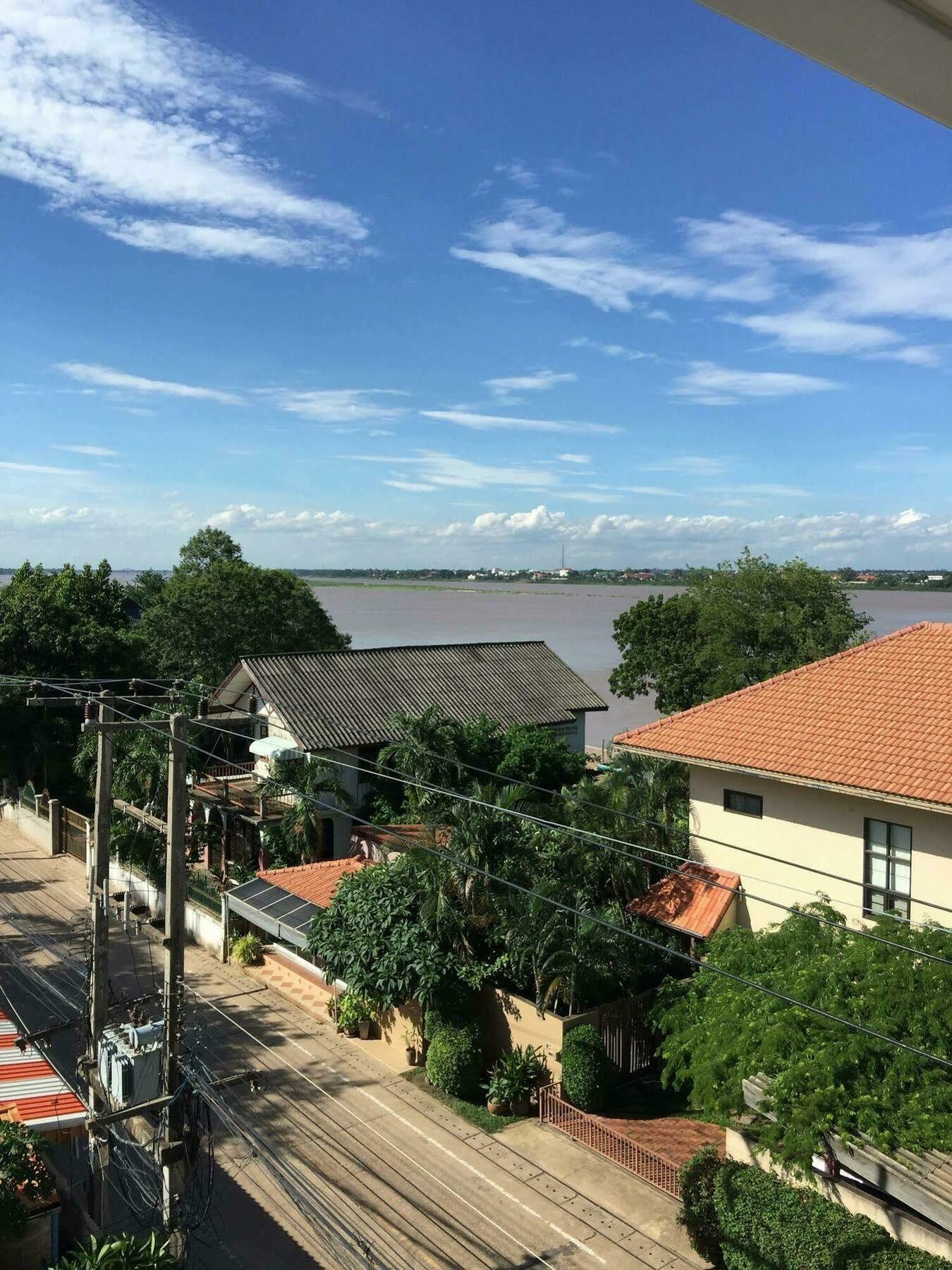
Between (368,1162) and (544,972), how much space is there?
3857 mm

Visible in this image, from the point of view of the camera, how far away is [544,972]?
1622 centimetres

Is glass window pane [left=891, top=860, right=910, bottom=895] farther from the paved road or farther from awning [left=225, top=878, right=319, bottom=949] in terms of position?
awning [left=225, top=878, right=319, bottom=949]

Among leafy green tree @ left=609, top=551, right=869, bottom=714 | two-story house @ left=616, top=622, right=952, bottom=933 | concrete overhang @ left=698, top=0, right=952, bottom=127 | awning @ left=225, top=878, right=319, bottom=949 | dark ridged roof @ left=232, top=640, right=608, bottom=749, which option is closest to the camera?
concrete overhang @ left=698, top=0, right=952, bottom=127

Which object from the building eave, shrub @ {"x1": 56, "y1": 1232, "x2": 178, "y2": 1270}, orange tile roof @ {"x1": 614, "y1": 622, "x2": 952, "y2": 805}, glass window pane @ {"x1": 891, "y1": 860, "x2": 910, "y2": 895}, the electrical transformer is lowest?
shrub @ {"x1": 56, "y1": 1232, "x2": 178, "y2": 1270}

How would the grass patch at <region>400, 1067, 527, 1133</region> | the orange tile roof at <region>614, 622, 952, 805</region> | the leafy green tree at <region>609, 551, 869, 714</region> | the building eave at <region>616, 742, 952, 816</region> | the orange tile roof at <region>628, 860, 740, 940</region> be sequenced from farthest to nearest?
the leafy green tree at <region>609, 551, 869, 714</region> < the orange tile roof at <region>628, 860, 740, 940</region> < the orange tile roof at <region>614, 622, 952, 805</region> < the grass patch at <region>400, 1067, 527, 1133</region> < the building eave at <region>616, 742, 952, 816</region>

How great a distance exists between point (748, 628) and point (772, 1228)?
28.0 metres

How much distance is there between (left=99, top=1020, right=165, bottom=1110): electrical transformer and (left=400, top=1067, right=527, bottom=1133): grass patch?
594cm

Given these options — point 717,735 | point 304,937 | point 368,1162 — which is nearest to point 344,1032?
point 304,937

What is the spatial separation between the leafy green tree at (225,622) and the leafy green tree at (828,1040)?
31.6 meters

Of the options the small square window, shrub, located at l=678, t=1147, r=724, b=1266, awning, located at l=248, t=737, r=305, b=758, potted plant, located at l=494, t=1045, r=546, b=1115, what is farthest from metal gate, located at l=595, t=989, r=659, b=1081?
awning, located at l=248, t=737, r=305, b=758

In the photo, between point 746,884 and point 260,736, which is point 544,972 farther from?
point 260,736

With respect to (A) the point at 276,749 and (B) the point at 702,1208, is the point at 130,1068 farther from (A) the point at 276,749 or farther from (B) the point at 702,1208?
(A) the point at 276,749

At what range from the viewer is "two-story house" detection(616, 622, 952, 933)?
50.3 feet

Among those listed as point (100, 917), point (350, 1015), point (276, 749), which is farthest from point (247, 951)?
point (100, 917)
